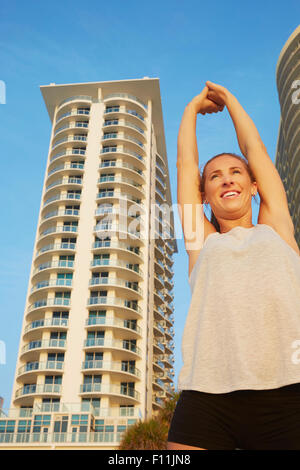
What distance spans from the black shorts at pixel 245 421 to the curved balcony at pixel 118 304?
43565 millimetres

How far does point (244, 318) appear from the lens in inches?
74.6

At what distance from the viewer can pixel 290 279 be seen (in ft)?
6.54

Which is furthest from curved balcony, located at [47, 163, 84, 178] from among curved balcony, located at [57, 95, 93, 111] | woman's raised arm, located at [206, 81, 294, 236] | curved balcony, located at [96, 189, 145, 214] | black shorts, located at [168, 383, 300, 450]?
black shorts, located at [168, 383, 300, 450]

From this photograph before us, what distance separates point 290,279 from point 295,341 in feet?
1.01

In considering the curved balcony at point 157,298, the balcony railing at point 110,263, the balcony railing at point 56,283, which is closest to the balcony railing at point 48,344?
the balcony railing at point 56,283

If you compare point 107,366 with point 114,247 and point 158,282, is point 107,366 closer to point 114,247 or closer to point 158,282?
point 114,247

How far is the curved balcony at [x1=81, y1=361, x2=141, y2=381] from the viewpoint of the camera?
41562 millimetres

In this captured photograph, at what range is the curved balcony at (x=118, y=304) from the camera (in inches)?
1769

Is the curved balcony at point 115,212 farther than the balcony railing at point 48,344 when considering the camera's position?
Yes

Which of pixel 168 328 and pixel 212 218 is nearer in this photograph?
pixel 212 218

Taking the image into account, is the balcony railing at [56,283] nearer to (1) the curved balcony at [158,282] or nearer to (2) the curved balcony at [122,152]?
(1) the curved balcony at [158,282]

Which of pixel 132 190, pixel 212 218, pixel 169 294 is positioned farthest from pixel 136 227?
pixel 212 218

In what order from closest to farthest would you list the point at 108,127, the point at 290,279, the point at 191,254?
the point at 290,279 < the point at 191,254 < the point at 108,127

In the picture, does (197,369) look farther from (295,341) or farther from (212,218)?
(212,218)
